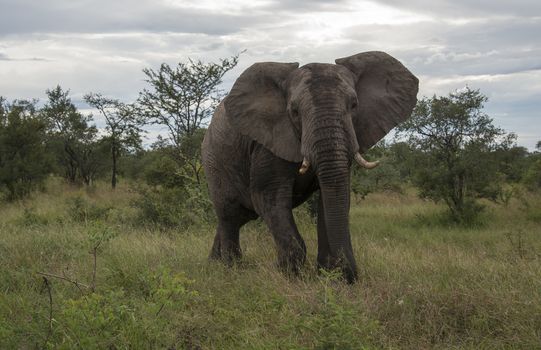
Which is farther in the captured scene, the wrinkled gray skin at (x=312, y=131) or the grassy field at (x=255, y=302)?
the wrinkled gray skin at (x=312, y=131)

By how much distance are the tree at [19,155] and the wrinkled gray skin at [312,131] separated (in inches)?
593

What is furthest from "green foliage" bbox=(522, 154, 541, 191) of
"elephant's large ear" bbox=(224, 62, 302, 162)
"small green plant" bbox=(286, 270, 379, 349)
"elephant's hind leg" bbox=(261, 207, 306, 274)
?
"small green plant" bbox=(286, 270, 379, 349)

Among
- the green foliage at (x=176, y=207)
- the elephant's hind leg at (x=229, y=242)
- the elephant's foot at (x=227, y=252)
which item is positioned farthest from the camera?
A: the green foliage at (x=176, y=207)

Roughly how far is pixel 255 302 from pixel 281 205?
3.68 ft

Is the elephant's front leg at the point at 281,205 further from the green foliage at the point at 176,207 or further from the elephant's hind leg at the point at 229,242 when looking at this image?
the green foliage at the point at 176,207

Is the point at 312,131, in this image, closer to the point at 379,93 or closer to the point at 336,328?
the point at 379,93

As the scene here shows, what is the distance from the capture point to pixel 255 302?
4863mm

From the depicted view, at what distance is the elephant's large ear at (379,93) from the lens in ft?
18.6

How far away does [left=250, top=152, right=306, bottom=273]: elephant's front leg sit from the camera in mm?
5715

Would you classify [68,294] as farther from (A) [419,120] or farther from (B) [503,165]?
(B) [503,165]

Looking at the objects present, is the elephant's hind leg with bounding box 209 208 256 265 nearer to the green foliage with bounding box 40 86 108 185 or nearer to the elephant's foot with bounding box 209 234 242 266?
the elephant's foot with bounding box 209 234 242 266

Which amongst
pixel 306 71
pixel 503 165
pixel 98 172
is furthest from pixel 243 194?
pixel 98 172

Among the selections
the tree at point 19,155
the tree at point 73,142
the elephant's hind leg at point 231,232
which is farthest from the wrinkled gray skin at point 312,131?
the tree at point 73,142

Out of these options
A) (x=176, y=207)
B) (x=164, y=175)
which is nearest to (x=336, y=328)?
(x=176, y=207)
